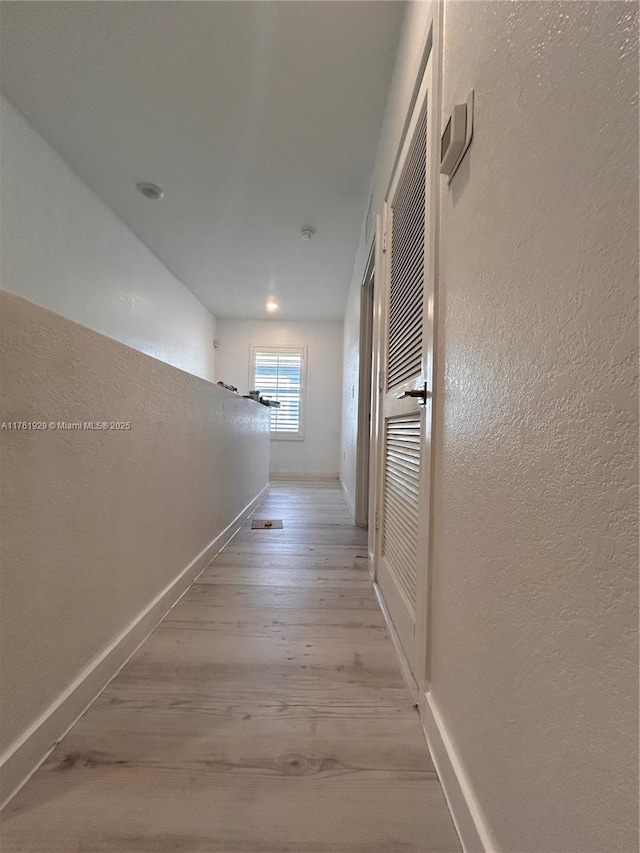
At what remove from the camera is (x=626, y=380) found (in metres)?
0.36

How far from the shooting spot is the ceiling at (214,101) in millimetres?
1528

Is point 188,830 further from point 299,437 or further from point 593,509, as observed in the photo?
point 299,437

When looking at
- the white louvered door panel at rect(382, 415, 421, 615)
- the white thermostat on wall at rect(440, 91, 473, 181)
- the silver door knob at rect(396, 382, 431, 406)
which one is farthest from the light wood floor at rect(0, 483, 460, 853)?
the white thermostat on wall at rect(440, 91, 473, 181)

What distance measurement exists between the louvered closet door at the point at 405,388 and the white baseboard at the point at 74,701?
2.99 ft

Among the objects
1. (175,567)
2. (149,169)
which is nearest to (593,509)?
(175,567)

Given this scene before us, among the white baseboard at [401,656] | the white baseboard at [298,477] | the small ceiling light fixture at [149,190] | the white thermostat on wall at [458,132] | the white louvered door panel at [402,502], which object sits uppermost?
the small ceiling light fixture at [149,190]

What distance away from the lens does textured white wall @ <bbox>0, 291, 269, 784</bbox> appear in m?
0.74

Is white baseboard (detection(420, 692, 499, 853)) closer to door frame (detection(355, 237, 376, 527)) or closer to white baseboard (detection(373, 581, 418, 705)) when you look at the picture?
white baseboard (detection(373, 581, 418, 705))

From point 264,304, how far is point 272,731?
16.3 ft

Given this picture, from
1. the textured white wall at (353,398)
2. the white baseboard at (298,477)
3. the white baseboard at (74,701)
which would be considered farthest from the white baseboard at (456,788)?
the white baseboard at (298,477)

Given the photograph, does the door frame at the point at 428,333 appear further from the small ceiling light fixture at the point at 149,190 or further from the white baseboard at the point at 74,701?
the small ceiling light fixture at the point at 149,190

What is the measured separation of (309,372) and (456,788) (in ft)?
17.4

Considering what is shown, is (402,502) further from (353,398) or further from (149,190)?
(149,190)

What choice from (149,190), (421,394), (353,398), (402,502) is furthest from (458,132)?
(149,190)
